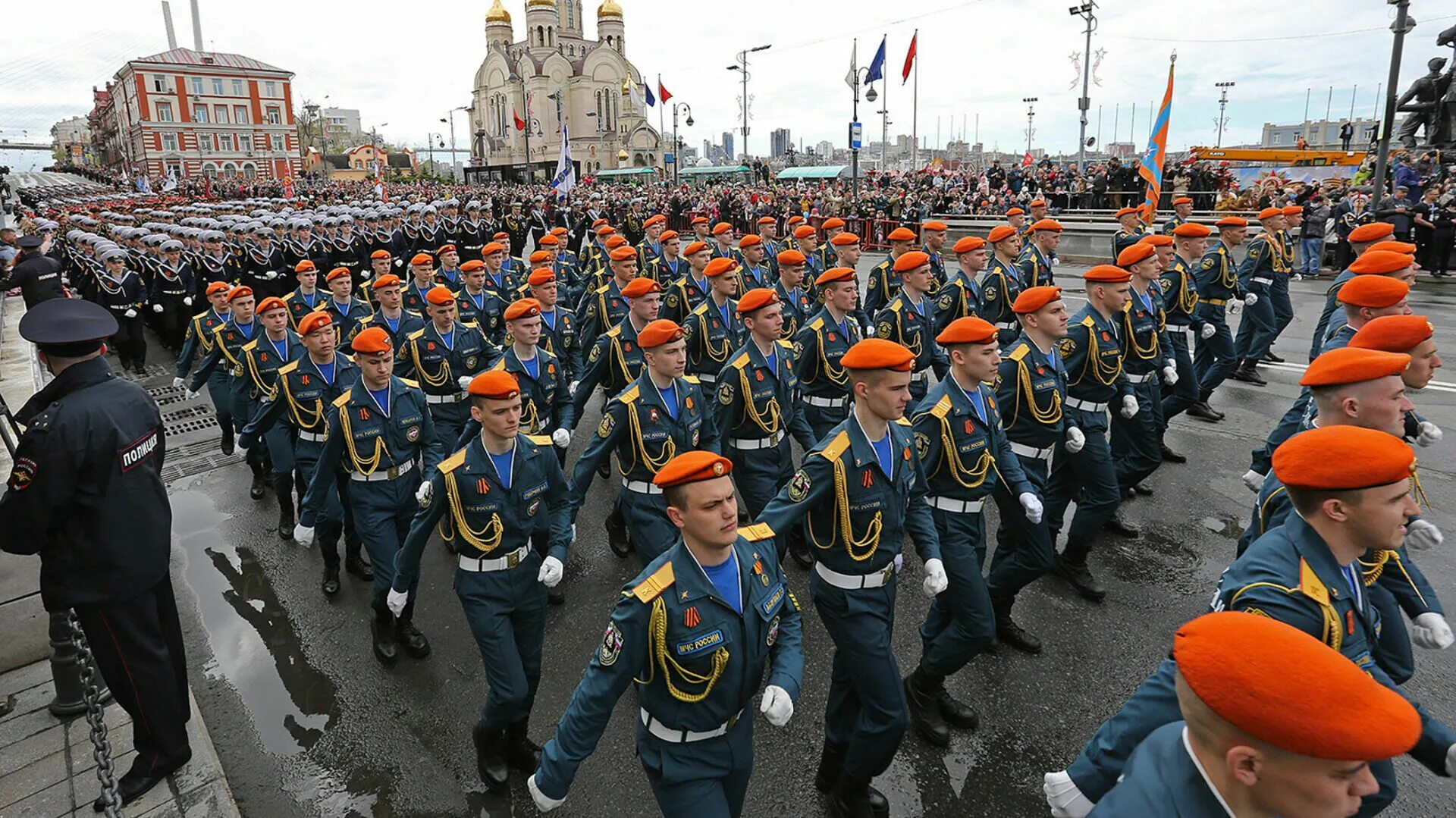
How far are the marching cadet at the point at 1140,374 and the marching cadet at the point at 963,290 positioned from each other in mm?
2011

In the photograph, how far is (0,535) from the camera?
371 centimetres

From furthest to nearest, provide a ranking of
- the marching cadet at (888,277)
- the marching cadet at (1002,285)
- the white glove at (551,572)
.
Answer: the marching cadet at (888,277)
the marching cadet at (1002,285)
the white glove at (551,572)

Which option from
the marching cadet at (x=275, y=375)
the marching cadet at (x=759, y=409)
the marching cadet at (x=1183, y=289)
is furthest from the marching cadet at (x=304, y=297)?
the marching cadet at (x=1183, y=289)

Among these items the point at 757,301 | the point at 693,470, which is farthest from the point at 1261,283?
the point at 693,470

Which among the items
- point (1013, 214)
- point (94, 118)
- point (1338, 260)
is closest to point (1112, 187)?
point (1338, 260)

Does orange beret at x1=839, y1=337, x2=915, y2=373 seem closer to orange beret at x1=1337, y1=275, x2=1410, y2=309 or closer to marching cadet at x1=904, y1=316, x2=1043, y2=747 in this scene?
marching cadet at x1=904, y1=316, x2=1043, y2=747

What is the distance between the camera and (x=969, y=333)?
15.0ft

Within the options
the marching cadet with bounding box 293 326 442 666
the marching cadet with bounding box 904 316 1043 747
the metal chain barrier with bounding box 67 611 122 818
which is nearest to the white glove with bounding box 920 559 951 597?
the marching cadet with bounding box 904 316 1043 747

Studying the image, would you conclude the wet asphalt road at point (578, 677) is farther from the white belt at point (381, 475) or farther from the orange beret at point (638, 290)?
the orange beret at point (638, 290)

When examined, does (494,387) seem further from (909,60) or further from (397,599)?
(909,60)

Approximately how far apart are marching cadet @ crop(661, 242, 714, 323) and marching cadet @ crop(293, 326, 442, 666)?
5144 millimetres

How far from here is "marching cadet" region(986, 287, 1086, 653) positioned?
5.07 metres

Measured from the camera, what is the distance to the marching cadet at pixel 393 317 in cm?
866

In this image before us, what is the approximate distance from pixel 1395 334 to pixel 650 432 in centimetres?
443
